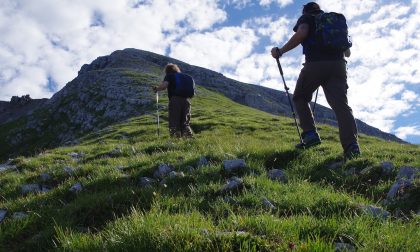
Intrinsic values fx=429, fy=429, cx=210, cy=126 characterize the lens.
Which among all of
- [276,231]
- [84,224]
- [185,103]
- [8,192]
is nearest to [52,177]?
[8,192]

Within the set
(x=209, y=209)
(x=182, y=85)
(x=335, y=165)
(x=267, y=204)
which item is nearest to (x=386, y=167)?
(x=335, y=165)

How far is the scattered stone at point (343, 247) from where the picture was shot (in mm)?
3699

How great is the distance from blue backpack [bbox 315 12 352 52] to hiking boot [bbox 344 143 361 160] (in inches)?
85.0

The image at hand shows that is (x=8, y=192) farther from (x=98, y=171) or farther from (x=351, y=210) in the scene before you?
(x=351, y=210)

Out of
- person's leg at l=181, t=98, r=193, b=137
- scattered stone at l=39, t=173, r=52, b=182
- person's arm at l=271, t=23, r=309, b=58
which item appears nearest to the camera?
scattered stone at l=39, t=173, r=52, b=182

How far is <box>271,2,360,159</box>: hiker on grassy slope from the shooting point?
30.1ft

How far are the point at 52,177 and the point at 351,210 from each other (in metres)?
6.03

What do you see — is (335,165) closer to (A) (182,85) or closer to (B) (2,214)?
(B) (2,214)

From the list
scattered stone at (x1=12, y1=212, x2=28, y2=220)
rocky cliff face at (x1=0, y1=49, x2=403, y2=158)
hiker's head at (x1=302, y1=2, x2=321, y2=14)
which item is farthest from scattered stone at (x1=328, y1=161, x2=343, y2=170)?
rocky cliff face at (x1=0, y1=49, x2=403, y2=158)

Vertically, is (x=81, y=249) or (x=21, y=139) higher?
(x=81, y=249)

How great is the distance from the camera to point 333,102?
9406mm

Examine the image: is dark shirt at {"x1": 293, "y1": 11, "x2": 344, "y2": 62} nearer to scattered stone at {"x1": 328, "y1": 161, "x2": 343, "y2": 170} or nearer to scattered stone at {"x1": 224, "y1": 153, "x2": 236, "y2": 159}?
scattered stone at {"x1": 328, "y1": 161, "x2": 343, "y2": 170}

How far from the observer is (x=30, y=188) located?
26.0ft

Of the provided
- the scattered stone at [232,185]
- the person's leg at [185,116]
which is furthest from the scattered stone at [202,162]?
the person's leg at [185,116]
